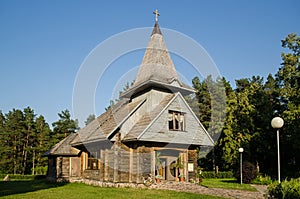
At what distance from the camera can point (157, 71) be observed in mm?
21766

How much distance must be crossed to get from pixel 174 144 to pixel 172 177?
9.00 ft

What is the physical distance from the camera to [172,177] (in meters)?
21.3

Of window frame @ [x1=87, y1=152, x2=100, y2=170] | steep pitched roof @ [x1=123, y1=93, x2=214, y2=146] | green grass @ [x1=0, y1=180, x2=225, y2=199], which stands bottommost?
green grass @ [x1=0, y1=180, x2=225, y2=199]

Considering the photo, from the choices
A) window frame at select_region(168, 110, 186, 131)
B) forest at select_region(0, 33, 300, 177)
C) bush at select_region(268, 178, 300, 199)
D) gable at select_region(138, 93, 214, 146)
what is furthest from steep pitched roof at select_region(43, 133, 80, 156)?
bush at select_region(268, 178, 300, 199)

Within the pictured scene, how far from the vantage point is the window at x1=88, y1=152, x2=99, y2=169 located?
2092 centimetres

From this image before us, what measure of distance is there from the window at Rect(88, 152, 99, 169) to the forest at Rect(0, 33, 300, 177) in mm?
7532

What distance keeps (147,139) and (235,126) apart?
19.1m

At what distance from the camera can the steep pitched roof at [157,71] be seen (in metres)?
21.3

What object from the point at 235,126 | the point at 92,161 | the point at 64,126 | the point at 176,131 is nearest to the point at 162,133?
the point at 176,131

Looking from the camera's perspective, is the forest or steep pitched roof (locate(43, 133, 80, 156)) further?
the forest

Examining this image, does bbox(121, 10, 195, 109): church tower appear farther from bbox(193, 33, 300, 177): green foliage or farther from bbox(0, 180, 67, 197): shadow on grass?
bbox(193, 33, 300, 177): green foliage

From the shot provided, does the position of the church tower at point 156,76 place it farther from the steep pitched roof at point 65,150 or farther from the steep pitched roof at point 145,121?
the steep pitched roof at point 65,150

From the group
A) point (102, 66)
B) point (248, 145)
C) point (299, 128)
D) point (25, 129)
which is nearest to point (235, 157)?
point (248, 145)

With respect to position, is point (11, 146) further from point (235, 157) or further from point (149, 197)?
point (149, 197)
